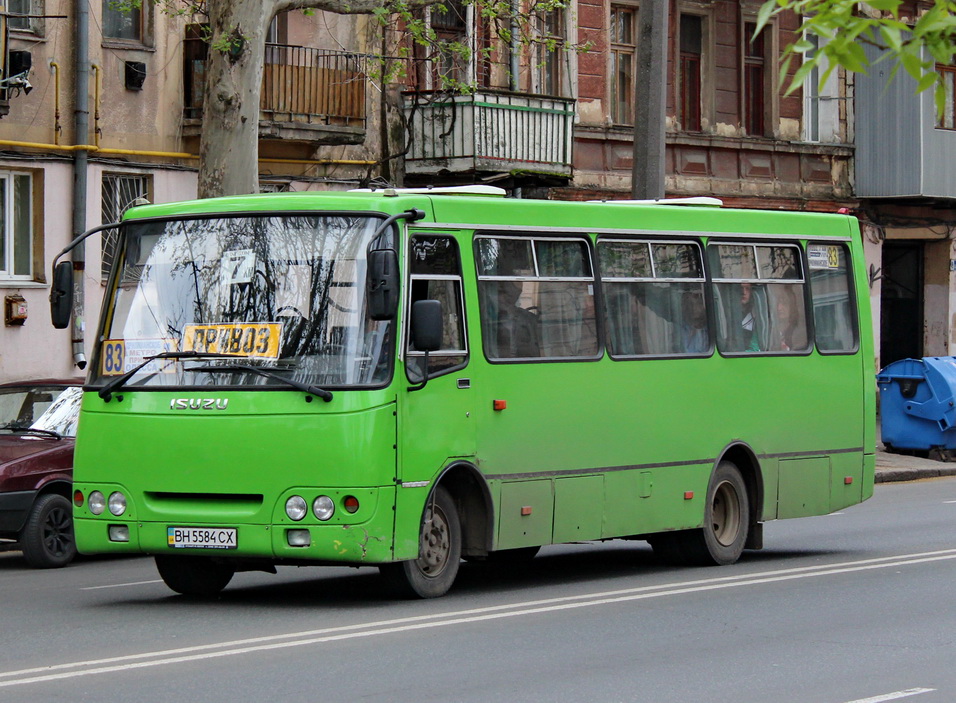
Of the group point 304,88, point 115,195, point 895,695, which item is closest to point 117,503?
point 895,695

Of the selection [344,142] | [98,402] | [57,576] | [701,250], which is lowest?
[57,576]

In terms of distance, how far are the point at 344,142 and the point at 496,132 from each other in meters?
2.49

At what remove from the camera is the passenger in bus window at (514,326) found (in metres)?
11.8

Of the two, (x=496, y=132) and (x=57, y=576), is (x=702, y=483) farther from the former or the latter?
(x=496, y=132)

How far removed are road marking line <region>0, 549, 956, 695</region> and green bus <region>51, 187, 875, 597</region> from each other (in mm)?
588

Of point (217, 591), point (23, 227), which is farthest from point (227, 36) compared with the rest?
point (217, 591)

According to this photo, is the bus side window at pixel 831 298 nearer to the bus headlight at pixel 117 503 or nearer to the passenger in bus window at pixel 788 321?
the passenger in bus window at pixel 788 321

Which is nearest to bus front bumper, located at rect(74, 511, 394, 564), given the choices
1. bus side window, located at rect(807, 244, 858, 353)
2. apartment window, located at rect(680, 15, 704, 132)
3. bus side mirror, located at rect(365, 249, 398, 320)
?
bus side mirror, located at rect(365, 249, 398, 320)

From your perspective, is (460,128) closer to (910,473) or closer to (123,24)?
(123,24)

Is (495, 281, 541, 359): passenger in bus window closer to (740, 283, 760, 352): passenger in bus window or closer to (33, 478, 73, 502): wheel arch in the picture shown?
(740, 283, 760, 352): passenger in bus window

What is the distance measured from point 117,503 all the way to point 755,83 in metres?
24.5

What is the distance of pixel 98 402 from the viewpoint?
11336mm

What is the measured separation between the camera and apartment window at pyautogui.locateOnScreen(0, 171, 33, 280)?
23.0 m

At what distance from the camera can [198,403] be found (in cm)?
1091
